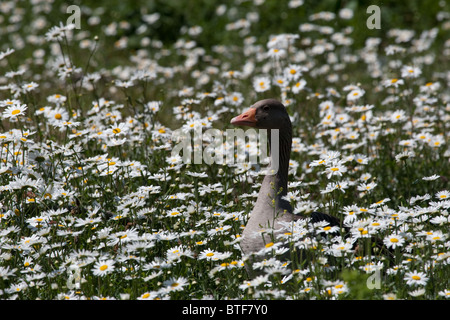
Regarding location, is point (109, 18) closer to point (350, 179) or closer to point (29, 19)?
point (29, 19)

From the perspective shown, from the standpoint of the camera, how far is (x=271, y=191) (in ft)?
14.2

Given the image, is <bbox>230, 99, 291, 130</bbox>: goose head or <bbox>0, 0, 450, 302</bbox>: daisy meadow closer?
<bbox>0, 0, 450, 302</bbox>: daisy meadow

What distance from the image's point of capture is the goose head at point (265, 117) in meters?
4.58

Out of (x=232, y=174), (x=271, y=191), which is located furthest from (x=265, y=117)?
(x=232, y=174)

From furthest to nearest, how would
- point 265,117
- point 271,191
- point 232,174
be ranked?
point 232,174, point 265,117, point 271,191

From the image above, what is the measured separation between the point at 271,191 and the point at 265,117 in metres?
0.61

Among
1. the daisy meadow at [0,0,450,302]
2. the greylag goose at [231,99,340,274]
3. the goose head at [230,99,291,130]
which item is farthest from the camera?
the goose head at [230,99,291,130]

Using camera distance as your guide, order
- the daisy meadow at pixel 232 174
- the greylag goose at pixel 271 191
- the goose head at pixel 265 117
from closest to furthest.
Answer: the daisy meadow at pixel 232 174
the greylag goose at pixel 271 191
the goose head at pixel 265 117

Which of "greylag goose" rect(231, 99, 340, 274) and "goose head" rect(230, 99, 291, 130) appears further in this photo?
"goose head" rect(230, 99, 291, 130)

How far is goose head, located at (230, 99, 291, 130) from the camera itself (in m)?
4.58

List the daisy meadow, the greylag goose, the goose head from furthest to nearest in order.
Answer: the goose head < the greylag goose < the daisy meadow

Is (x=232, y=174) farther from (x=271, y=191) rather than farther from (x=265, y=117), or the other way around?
(x=271, y=191)
